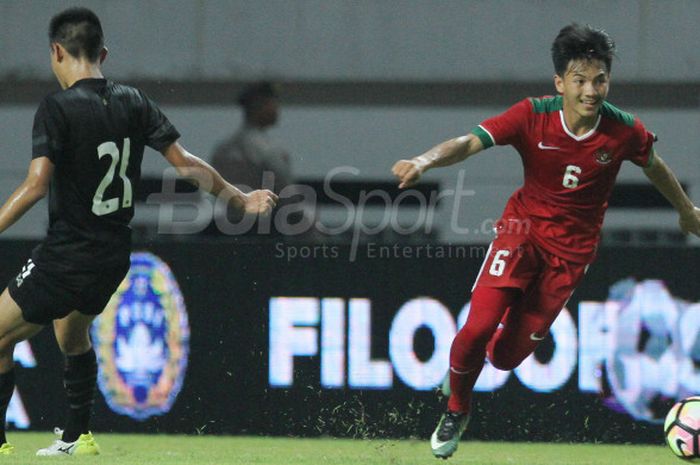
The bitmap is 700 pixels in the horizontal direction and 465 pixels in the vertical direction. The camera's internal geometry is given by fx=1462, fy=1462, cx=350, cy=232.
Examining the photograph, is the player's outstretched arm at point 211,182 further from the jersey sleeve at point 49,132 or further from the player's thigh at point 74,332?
the player's thigh at point 74,332

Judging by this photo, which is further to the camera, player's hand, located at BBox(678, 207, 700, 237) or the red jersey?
player's hand, located at BBox(678, 207, 700, 237)

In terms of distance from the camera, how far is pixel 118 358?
8.89m

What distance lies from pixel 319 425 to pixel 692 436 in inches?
114

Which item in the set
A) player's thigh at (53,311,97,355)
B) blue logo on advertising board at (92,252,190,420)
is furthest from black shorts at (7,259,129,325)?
blue logo on advertising board at (92,252,190,420)

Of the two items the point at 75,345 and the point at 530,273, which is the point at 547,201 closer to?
the point at 530,273

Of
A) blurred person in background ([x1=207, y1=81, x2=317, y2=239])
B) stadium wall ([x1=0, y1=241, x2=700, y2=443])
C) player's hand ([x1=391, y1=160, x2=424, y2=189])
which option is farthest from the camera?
blurred person in background ([x1=207, y1=81, x2=317, y2=239])

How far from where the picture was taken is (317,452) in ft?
26.7

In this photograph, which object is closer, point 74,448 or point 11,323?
point 11,323

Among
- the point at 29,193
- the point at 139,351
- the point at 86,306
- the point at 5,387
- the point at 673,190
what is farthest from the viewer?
the point at 139,351

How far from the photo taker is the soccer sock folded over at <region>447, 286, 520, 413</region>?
22.5ft

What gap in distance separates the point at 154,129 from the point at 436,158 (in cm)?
134

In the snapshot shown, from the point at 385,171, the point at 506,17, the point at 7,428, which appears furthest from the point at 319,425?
the point at 506,17

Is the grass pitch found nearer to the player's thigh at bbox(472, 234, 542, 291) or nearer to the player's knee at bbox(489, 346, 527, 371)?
the player's knee at bbox(489, 346, 527, 371)

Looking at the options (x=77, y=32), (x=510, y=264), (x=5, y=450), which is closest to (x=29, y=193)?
(x=77, y=32)
